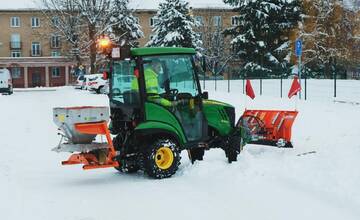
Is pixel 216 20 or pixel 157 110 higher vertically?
pixel 216 20

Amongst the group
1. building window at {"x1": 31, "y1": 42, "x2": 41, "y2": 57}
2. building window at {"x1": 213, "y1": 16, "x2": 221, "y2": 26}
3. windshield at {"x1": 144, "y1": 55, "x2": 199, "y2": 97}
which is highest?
building window at {"x1": 213, "y1": 16, "x2": 221, "y2": 26}

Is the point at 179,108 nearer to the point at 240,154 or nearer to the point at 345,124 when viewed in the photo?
the point at 240,154

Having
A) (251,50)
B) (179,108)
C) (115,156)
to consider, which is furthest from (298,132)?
(251,50)

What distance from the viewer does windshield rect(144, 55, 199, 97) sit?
9.50 meters

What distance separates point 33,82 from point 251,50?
39.1m

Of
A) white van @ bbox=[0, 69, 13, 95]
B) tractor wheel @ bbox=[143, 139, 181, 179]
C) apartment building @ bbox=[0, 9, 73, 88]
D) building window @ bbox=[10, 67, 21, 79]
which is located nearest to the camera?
tractor wheel @ bbox=[143, 139, 181, 179]

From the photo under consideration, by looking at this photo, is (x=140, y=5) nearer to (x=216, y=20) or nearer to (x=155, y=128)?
(x=216, y=20)

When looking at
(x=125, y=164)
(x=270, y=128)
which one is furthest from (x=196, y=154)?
(x=270, y=128)

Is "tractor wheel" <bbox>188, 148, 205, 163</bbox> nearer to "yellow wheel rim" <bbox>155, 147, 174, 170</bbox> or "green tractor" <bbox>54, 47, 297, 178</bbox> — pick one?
"green tractor" <bbox>54, 47, 297, 178</bbox>

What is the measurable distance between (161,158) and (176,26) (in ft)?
147

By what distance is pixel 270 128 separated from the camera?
11656 millimetres

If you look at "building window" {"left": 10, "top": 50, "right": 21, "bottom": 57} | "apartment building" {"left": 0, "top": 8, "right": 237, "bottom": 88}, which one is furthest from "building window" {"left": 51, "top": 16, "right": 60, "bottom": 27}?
"building window" {"left": 10, "top": 50, "right": 21, "bottom": 57}

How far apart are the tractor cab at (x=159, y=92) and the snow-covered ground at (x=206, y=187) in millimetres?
886

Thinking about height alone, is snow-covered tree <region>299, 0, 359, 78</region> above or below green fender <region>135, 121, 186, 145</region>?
above
